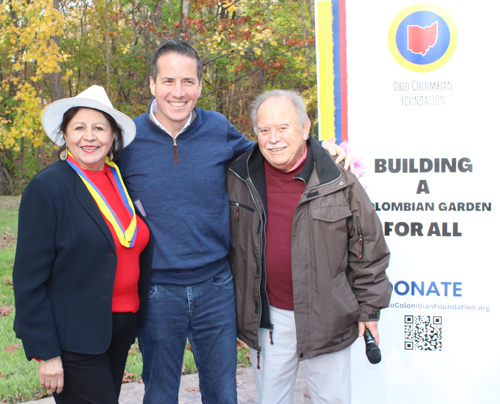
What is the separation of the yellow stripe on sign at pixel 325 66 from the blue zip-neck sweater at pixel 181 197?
0.91m

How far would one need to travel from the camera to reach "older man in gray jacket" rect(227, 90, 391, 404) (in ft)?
7.77

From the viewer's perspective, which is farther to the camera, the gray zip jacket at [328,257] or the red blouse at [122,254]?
the gray zip jacket at [328,257]

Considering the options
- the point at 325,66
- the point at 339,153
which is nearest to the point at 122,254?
the point at 339,153

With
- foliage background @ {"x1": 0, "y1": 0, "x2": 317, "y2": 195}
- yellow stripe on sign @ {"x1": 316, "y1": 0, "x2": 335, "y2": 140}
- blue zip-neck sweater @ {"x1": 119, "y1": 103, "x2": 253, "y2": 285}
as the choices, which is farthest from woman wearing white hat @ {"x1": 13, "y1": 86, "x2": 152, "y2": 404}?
foliage background @ {"x1": 0, "y1": 0, "x2": 317, "y2": 195}

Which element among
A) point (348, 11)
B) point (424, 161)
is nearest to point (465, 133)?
point (424, 161)

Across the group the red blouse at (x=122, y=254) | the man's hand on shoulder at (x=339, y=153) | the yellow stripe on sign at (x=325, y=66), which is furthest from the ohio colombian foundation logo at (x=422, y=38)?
the red blouse at (x=122, y=254)

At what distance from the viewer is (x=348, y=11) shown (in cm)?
303

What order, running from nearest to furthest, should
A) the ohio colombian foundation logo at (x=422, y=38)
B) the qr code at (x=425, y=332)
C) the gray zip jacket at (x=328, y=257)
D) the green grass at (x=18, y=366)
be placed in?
1. the gray zip jacket at (x=328, y=257)
2. the ohio colombian foundation logo at (x=422, y=38)
3. the qr code at (x=425, y=332)
4. the green grass at (x=18, y=366)

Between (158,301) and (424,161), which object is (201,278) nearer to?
(158,301)

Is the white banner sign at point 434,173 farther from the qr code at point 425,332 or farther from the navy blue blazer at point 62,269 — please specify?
the navy blue blazer at point 62,269

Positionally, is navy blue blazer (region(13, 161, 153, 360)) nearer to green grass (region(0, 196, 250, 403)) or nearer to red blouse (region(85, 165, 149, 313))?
red blouse (region(85, 165, 149, 313))

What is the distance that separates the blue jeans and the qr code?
1336 millimetres

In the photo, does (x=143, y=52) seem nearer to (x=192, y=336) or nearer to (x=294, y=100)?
(x=294, y=100)

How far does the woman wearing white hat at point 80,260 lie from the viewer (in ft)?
6.53
